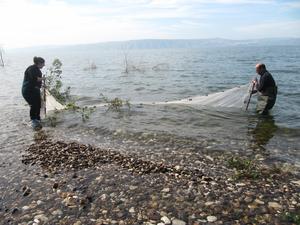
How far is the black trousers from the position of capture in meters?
16.4

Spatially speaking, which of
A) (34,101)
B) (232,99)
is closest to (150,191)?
(34,101)

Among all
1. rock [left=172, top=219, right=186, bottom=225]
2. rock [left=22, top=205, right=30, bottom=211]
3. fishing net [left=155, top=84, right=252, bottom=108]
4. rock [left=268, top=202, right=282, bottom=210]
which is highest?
fishing net [left=155, top=84, right=252, bottom=108]

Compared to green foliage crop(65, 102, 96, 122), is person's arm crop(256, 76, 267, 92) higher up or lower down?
higher up

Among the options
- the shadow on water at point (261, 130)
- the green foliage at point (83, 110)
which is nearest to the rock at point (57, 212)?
the shadow on water at point (261, 130)

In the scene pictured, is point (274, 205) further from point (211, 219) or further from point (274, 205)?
point (211, 219)

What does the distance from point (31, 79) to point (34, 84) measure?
0.31m

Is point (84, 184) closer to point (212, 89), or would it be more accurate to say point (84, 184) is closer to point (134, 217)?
point (134, 217)

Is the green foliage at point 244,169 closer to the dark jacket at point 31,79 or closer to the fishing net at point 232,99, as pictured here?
the fishing net at point 232,99

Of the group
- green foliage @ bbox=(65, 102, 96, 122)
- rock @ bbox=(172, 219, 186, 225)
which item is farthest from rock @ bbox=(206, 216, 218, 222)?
green foliage @ bbox=(65, 102, 96, 122)

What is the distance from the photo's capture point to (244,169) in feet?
32.8

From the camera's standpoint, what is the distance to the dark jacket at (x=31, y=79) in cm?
1599

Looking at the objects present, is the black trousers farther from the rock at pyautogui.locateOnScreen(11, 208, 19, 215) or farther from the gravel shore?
the rock at pyautogui.locateOnScreen(11, 208, 19, 215)

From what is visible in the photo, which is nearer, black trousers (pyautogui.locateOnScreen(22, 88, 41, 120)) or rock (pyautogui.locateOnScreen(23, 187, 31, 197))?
rock (pyautogui.locateOnScreen(23, 187, 31, 197))

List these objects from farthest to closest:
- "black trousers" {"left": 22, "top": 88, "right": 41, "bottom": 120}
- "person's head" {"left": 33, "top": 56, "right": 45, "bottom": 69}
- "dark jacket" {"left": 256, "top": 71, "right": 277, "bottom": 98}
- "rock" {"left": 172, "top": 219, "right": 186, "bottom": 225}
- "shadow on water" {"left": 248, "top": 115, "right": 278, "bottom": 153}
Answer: "dark jacket" {"left": 256, "top": 71, "right": 277, "bottom": 98}
"black trousers" {"left": 22, "top": 88, "right": 41, "bottom": 120}
"person's head" {"left": 33, "top": 56, "right": 45, "bottom": 69}
"shadow on water" {"left": 248, "top": 115, "right": 278, "bottom": 153}
"rock" {"left": 172, "top": 219, "right": 186, "bottom": 225}
